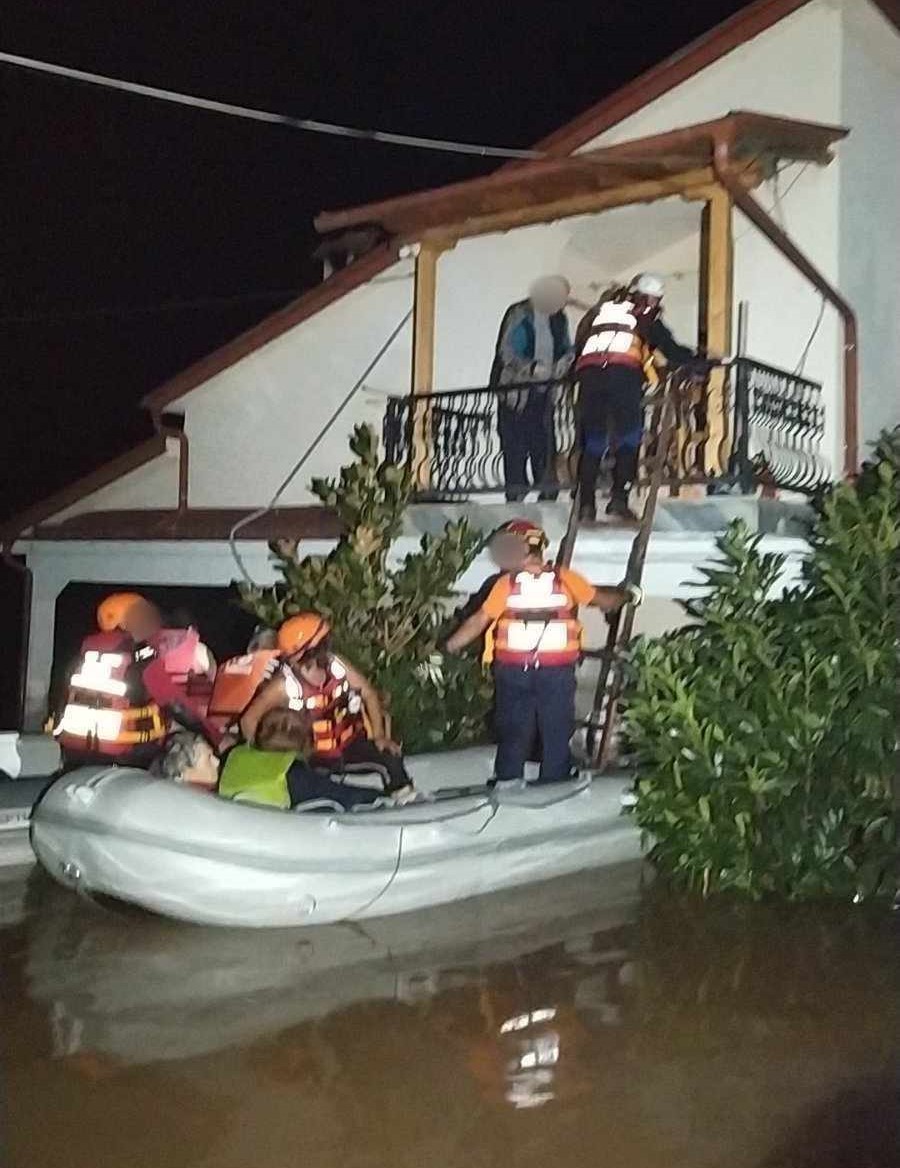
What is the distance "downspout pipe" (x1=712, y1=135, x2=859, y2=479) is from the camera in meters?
8.87

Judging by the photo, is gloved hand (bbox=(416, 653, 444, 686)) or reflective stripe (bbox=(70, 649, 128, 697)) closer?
reflective stripe (bbox=(70, 649, 128, 697))

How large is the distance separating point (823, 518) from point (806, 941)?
323 cm

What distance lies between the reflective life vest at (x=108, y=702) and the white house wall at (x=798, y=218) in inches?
215

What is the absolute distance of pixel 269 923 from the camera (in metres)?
6.60

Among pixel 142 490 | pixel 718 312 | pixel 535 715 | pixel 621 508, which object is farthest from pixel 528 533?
pixel 142 490

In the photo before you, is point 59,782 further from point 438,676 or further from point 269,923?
point 438,676

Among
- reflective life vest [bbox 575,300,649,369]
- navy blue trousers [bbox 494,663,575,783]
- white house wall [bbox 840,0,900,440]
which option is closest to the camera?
navy blue trousers [bbox 494,663,575,783]

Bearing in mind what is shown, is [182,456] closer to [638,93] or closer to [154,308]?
[154,308]

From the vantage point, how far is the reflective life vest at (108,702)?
7398 millimetres

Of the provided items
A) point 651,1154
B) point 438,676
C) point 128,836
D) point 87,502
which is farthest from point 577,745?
point 87,502

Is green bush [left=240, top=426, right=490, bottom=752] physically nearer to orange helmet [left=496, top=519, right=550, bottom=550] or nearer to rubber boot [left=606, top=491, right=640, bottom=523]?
rubber boot [left=606, top=491, right=640, bottom=523]

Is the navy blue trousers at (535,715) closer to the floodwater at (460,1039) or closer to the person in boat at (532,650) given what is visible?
the person in boat at (532,650)

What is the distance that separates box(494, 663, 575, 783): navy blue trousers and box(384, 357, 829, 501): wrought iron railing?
75.5 inches

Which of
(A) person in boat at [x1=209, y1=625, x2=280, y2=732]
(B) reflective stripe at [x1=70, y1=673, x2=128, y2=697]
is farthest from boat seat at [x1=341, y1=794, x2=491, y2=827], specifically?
(B) reflective stripe at [x1=70, y1=673, x2=128, y2=697]
